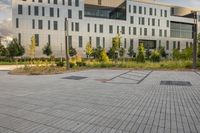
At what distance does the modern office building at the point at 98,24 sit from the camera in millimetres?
60469

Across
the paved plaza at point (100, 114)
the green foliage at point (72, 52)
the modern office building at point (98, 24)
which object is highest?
the modern office building at point (98, 24)

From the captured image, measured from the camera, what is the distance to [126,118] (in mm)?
5715

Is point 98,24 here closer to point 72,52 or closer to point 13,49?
point 72,52

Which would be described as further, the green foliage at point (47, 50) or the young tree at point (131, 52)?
the young tree at point (131, 52)

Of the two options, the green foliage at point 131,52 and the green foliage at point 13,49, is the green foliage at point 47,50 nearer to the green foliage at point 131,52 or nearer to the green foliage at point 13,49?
the green foliage at point 13,49

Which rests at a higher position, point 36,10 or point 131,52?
point 36,10

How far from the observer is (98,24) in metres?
69.2

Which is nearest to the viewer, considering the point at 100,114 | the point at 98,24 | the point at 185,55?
the point at 100,114

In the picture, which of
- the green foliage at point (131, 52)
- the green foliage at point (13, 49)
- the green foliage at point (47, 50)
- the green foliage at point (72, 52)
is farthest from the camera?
the green foliage at point (131, 52)

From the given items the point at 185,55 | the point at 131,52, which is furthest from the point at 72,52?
the point at 185,55

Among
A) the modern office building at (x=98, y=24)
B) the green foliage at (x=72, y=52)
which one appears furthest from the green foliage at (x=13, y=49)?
the green foliage at (x=72, y=52)

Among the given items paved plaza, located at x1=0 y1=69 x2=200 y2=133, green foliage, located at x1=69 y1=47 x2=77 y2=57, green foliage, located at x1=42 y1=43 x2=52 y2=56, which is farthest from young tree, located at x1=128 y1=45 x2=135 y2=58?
paved plaza, located at x1=0 y1=69 x2=200 y2=133

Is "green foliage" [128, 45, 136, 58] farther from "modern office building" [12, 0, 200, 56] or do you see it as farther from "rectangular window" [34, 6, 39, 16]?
"rectangular window" [34, 6, 39, 16]

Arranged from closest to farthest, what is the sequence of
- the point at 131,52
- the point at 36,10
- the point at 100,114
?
the point at 100,114
the point at 36,10
the point at 131,52
